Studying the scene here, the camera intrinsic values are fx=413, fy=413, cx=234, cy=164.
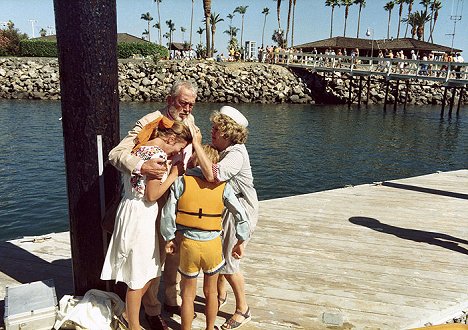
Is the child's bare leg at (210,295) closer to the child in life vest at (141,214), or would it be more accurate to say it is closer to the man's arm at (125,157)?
the child in life vest at (141,214)

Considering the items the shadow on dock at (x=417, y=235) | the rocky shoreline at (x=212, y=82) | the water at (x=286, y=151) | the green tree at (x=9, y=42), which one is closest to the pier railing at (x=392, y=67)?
the rocky shoreline at (x=212, y=82)

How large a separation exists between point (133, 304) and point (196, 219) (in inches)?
28.0

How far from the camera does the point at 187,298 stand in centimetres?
279

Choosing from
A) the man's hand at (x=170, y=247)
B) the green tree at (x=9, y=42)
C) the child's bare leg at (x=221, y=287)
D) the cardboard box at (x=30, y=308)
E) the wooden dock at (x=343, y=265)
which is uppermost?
the green tree at (x=9, y=42)

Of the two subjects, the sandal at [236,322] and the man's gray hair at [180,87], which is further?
the sandal at [236,322]

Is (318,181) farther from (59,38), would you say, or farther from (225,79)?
(225,79)

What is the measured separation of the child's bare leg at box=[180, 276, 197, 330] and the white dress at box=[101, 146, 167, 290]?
0.75 ft

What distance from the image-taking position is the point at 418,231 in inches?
217

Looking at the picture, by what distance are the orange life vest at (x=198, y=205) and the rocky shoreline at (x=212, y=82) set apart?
1266 inches

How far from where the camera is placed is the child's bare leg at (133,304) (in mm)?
2695

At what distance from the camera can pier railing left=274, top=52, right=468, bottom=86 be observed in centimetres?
2761

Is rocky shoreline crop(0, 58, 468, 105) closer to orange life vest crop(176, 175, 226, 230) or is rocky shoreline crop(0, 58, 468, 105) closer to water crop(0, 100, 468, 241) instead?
water crop(0, 100, 468, 241)

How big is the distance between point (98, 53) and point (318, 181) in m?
11.7

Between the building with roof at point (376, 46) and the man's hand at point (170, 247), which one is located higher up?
the building with roof at point (376, 46)
